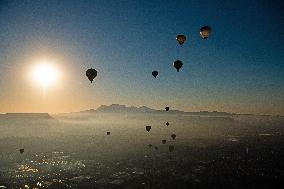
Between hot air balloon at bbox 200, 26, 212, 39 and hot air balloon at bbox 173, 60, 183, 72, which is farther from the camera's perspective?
hot air balloon at bbox 173, 60, 183, 72

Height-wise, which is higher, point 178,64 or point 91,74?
point 178,64

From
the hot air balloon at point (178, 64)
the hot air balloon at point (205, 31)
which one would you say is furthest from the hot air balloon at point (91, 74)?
the hot air balloon at point (205, 31)

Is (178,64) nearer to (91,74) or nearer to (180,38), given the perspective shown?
(180,38)

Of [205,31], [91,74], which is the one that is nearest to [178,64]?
[205,31]

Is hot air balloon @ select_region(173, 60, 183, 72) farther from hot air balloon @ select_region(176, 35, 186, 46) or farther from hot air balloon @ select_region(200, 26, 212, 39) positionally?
hot air balloon @ select_region(200, 26, 212, 39)

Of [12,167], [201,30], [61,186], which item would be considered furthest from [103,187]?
[201,30]

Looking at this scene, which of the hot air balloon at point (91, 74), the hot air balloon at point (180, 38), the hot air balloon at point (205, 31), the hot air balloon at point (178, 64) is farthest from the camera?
the hot air balloon at point (178, 64)

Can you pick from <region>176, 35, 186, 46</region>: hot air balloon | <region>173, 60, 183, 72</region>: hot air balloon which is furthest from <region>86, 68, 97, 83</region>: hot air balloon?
<region>176, 35, 186, 46</region>: hot air balloon

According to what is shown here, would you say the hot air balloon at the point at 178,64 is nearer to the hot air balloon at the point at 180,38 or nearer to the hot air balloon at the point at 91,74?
the hot air balloon at the point at 180,38

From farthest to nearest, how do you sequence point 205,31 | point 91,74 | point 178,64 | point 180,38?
point 178,64 < point 180,38 < point 91,74 < point 205,31

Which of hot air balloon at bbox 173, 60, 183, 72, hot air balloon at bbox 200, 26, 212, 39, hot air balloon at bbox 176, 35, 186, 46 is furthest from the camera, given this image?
hot air balloon at bbox 173, 60, 183, 72

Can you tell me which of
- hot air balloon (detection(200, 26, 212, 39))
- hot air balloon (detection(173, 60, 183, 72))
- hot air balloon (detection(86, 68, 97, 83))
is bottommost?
hot air balloon (detection(86, 68, 97, 83))

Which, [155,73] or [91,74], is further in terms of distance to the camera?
[155,73]

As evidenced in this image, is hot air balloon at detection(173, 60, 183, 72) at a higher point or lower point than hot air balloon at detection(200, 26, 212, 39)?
lower
